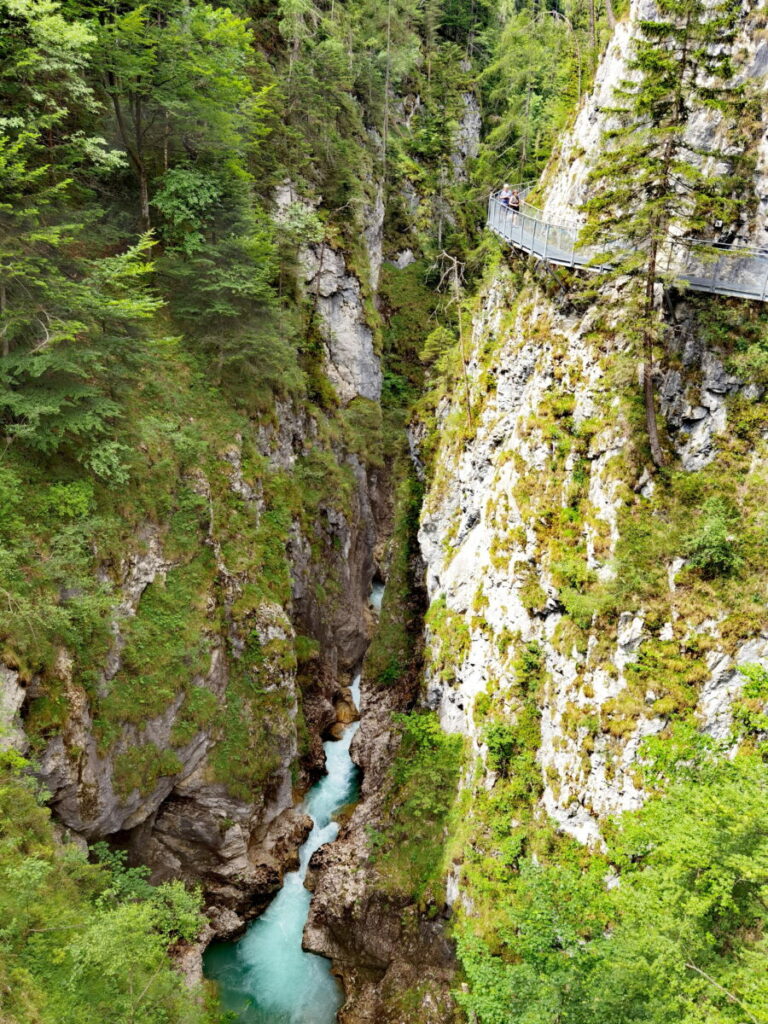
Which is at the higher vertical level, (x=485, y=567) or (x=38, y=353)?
(x=38, y=353)

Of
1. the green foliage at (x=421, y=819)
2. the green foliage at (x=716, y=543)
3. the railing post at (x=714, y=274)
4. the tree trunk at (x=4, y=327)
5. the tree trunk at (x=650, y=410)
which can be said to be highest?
the railing post at (x=714, y=274)

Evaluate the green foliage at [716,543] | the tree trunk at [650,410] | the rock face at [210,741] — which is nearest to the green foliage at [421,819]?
the rock face at [210,741]

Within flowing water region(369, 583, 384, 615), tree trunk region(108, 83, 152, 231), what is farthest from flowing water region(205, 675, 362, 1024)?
tree trunk region(108, 83, 152, 231)

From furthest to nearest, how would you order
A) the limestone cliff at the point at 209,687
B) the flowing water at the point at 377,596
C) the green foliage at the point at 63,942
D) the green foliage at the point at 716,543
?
the flowing water at the point at 377,596 → the limestone cliff at the point at 209,687 → the green foliage at the point at 716,543 → the green foliage at the point at 63,942

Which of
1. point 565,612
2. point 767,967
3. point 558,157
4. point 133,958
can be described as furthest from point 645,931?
point 558,157

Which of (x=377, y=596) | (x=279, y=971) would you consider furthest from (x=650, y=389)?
(x=377, y=596)

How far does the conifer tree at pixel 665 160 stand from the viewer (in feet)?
34.1

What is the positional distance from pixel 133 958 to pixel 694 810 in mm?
10376

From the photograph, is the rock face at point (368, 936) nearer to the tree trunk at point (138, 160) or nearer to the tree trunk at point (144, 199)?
the tree trunk at point (144, 199)

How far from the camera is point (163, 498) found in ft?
54.3

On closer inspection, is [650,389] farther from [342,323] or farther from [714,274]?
[342,323]

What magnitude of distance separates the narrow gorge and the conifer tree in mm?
124

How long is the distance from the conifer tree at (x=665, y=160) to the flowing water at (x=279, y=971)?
58.9ft

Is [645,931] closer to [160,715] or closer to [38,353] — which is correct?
[160,715]
